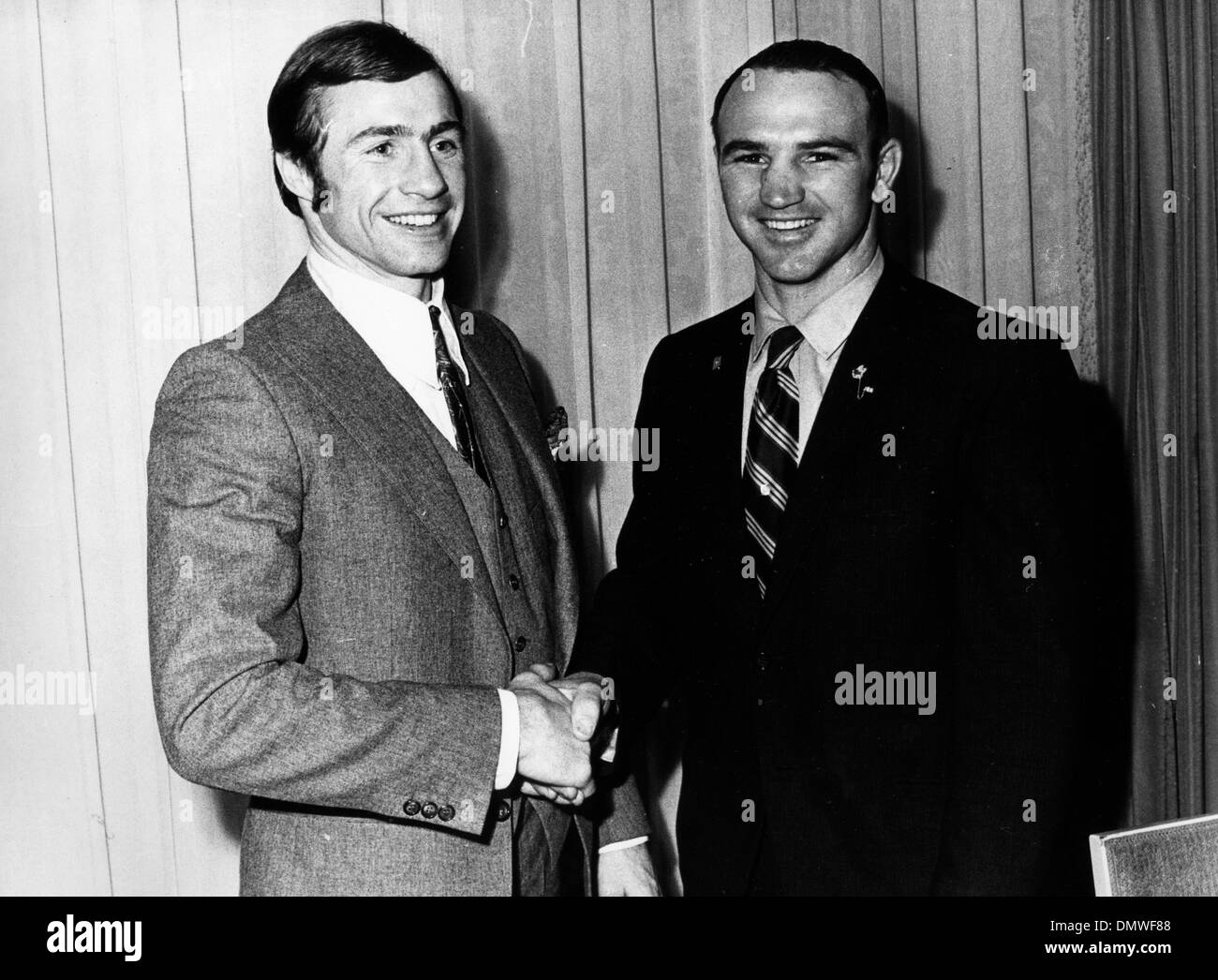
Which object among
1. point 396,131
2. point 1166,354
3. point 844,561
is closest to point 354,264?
point 396,131

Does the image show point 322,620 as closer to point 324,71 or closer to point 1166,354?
point 324,71

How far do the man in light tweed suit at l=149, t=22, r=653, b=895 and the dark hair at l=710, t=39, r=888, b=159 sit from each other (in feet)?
1.69

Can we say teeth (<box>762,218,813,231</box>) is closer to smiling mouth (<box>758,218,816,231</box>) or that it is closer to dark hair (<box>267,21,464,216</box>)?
smiling mouth (<box>758,218,816,231</box>)

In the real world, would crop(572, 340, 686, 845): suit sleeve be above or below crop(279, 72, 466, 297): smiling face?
below

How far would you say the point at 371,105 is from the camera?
5.82 feet

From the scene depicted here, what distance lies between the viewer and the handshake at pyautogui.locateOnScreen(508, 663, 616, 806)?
1.64 m

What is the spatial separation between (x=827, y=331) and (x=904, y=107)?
32.6 inches

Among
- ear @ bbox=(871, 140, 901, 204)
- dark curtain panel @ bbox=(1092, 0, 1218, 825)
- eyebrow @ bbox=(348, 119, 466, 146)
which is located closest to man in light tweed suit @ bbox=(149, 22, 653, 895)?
eyebrow @ bbox=(348, 119, 466, 146)

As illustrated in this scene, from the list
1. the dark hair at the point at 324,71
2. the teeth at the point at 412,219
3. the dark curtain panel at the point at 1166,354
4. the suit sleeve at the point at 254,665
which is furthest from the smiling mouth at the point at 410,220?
the dark curtain panel at the point at 1166,354

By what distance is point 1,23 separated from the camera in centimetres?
230

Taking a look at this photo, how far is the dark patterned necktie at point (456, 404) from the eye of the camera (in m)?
1.78

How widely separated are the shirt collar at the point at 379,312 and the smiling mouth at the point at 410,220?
0.29 feet

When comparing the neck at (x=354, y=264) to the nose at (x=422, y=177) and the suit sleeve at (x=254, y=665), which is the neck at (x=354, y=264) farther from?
the suit sleeve at (x=254, y=665)
